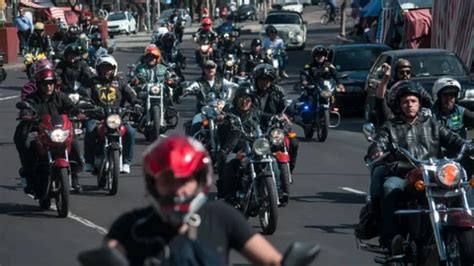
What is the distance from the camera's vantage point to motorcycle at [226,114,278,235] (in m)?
12.4

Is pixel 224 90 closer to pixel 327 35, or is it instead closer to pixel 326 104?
pixel 326 104

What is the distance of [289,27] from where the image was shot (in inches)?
2068

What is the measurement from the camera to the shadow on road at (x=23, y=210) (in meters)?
14.1

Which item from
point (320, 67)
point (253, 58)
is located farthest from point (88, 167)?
point (253, 58)

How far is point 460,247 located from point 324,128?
1317cm

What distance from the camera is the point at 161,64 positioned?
22750 mm

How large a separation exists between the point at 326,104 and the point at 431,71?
7.76ft

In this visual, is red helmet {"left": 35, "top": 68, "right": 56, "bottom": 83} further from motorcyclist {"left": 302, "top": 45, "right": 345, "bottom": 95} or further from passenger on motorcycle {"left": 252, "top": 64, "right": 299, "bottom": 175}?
motorcyclist {"left": 302, "top": 45, "right": 345, "bottom": 95}

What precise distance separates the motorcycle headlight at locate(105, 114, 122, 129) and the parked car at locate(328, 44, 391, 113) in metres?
10.8

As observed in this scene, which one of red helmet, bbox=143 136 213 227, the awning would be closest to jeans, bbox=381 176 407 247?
red helmet, bbox=143 136 213 227

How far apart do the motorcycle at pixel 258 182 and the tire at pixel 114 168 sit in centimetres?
238

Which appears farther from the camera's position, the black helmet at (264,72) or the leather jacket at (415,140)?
the black helmet at (264,72)

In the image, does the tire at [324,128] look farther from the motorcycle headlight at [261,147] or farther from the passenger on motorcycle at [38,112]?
the motorcycle headlight at [261,147]

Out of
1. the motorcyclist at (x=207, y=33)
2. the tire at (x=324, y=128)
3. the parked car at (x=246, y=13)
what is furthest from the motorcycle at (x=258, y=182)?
the parked car at (x=246, y=13)
